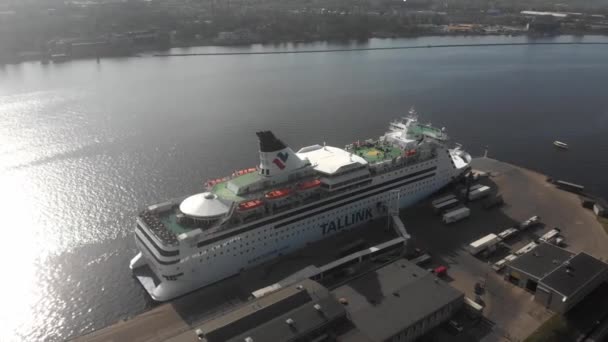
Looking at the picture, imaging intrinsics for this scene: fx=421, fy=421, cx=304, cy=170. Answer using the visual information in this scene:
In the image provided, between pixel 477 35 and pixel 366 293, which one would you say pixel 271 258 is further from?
pixel 477 35

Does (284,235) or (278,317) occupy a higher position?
(278,317)

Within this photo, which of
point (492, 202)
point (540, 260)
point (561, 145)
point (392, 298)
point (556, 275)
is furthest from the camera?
point (561, 145)

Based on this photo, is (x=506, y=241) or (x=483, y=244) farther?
(x=506, y=241)

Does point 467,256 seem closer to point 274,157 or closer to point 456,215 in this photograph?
point 456,215

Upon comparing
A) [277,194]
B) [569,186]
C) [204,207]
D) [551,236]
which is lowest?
[551,236]

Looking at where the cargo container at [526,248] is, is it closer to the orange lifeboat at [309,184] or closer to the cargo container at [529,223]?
the cargo container at [529,223]

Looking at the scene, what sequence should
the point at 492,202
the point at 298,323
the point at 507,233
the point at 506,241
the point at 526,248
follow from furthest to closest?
the point at 492,202 < the point at 507,233 < the point at 506,241 < the point at 526,248 < the point at 298,323

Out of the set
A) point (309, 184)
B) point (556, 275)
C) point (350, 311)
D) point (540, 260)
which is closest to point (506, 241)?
point (540, 260)
